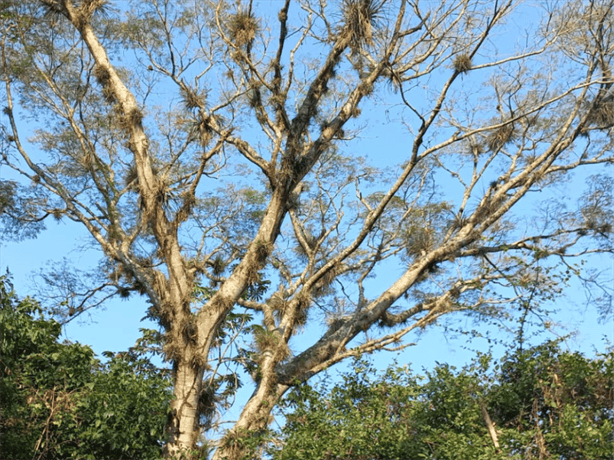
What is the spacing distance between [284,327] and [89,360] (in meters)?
2.52

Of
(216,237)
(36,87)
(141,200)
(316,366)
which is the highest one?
(36,87)

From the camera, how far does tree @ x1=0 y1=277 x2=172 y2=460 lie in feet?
22.1

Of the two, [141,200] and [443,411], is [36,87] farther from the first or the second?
[443,411]

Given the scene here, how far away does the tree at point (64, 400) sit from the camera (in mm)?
6738

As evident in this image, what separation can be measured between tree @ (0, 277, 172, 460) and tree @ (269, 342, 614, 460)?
1392mm

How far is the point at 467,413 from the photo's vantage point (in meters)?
7.29

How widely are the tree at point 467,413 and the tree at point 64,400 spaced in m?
1.39

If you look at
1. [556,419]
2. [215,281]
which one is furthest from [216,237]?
[556,419]

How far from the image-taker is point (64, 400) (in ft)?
22.6

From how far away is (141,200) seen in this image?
8227mm

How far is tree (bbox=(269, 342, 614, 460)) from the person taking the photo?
6711 millimetres

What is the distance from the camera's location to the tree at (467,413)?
22.0 ft

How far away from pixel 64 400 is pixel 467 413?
159 inches

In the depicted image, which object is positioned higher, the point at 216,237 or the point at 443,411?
the point at 216,237
